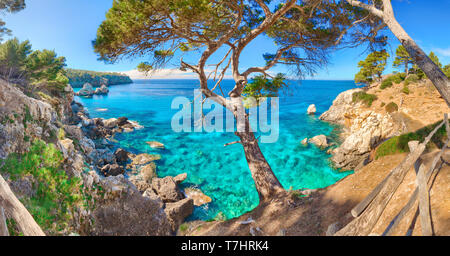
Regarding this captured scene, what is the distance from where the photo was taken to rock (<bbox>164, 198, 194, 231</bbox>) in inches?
291

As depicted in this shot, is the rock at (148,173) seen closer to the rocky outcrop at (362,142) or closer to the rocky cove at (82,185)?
the rocky cove at (82,185)

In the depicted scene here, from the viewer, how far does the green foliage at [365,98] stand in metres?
19.0

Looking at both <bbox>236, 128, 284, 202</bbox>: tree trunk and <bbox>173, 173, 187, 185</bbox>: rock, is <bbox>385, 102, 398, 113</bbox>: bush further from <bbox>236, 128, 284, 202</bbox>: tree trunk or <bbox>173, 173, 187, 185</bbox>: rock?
<bbox>173, 173, 187, 185</bbox>: rock

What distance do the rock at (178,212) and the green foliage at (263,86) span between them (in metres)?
5.22

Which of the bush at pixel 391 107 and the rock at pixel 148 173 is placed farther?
the bush at pixel 391 107

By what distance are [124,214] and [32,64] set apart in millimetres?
18546

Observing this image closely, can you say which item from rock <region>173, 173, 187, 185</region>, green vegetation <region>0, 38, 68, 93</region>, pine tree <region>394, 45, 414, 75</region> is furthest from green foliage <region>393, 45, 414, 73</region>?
green vegetation <region>0, 38, 68, 93</region>

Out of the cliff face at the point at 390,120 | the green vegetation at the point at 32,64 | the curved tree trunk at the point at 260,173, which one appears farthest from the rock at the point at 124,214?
the green vegetation at the point at 32,64

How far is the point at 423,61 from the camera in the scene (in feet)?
14.3

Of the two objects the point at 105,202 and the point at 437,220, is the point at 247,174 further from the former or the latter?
the point at 437,220

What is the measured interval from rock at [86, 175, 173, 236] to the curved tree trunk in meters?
3.45

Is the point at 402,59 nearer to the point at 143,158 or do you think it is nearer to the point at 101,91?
the point at 143,158
